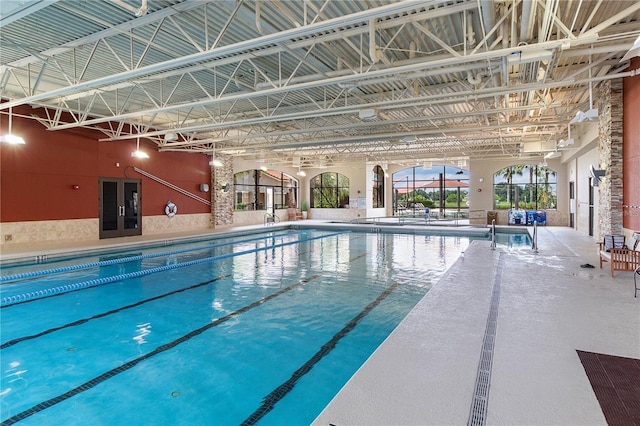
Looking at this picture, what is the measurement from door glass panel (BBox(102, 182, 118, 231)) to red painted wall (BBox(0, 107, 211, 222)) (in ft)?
0.80

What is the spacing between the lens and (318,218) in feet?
68.0

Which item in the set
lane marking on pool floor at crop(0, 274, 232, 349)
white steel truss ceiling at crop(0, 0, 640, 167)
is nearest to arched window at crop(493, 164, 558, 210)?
white steel truss ceiling at crop(0, 0, 640, 167)

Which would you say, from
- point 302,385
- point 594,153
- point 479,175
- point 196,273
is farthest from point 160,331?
point 479,175

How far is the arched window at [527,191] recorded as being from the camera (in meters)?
16.4

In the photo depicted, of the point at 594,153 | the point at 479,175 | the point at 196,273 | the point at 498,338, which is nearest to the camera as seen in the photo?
the point at 498,338

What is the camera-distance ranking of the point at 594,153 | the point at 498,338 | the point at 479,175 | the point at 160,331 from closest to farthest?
the point at 498,338, the point at 160,331, the point at 594,153, the point at 479,175

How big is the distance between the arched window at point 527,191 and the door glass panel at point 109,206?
50.5 ft

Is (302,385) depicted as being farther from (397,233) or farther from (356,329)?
(397,233)

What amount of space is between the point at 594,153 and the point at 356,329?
10.5 meters

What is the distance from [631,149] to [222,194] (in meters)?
12.9

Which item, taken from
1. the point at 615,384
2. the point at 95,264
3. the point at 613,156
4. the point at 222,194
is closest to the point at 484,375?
the point at 615,384

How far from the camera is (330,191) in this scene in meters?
21.1

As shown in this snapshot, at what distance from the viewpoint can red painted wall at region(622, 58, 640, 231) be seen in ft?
19.4

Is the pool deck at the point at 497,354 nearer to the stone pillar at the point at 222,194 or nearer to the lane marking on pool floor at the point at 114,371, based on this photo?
the lane marking on pool floor at the point at 114,371
